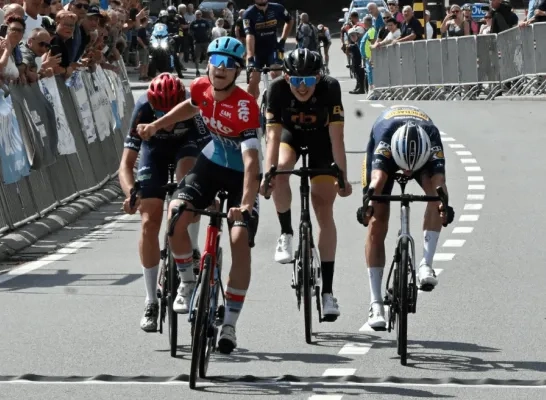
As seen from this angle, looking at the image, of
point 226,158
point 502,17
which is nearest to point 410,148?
point 226,158

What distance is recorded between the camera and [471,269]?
1410 centimetres

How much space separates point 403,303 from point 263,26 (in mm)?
13348

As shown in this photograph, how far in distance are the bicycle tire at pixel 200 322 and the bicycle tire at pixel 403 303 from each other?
3.92ft

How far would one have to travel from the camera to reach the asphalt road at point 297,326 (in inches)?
363

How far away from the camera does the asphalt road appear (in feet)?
30.2

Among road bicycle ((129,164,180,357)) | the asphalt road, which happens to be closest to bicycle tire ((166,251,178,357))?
road bicycle ((129,164,180,357))

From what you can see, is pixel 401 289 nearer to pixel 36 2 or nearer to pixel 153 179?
pixel 153 179

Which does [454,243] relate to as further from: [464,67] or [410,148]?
[464,67]

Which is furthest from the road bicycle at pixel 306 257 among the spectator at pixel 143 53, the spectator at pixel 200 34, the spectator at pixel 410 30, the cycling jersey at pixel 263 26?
the spectator at pixel 200 34

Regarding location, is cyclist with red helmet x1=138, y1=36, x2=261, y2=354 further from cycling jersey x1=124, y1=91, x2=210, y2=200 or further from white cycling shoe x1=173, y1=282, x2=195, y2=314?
cycling jersey x1=124, y1=91, x2=210, y2=200

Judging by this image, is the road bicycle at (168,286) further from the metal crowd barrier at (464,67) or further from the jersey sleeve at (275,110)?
the metal crowd barrier at (464,67)

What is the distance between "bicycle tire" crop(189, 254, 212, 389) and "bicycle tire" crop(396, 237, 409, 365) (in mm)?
1194

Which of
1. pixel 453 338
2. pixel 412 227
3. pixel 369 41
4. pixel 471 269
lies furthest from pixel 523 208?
pixel 369 41

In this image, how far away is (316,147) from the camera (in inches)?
450
